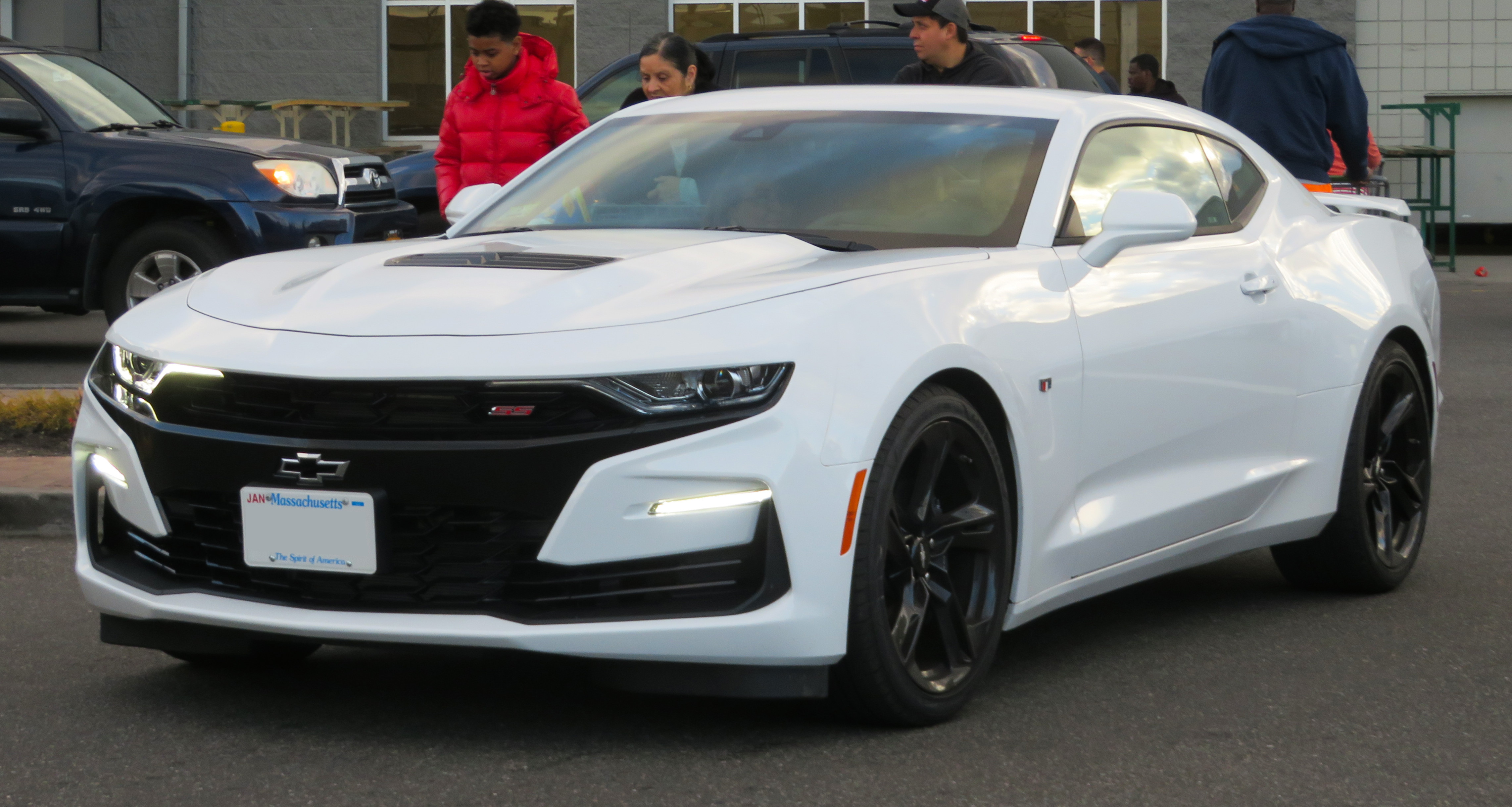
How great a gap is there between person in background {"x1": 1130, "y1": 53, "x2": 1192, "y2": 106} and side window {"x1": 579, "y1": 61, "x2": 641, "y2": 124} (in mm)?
3380

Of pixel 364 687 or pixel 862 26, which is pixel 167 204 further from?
pixel 364 687

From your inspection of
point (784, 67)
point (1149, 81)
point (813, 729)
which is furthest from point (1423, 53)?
point (813, 729)

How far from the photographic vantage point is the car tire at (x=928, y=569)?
3.78 m

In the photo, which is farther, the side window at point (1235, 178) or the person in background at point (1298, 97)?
the person in background at point (1298, 97)

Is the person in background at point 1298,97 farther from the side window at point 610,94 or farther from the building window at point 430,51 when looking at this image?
the building window at point 430,51

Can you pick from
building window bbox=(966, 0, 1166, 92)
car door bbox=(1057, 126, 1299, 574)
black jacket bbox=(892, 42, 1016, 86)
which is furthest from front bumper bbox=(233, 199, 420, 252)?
building window bbox=(966, 0, 1166, 92)

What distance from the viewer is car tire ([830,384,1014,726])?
3781mm

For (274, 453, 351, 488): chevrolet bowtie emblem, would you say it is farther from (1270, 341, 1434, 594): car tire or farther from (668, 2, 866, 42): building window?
(668, 2, 866, 42): building window

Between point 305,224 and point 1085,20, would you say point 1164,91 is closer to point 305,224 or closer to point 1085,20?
point 305,224

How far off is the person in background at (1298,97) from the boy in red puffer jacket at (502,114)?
2.74 m

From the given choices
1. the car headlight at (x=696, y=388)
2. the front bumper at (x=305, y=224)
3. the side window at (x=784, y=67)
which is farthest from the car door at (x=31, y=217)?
the car headlight at (x=696, y=388)

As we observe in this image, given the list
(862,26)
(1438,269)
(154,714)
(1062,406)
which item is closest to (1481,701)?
(1062,406)

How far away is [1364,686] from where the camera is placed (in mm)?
4461

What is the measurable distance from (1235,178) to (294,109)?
16769mm
